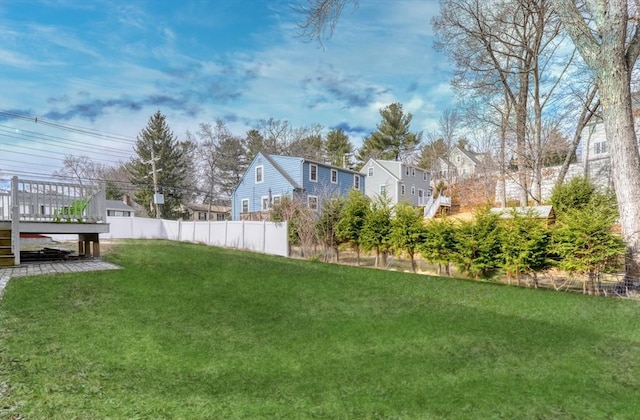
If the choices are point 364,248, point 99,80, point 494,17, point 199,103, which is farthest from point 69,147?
point 494,17

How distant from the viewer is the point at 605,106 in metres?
7.71

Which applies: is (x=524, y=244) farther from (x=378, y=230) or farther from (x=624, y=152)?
(x=378, y=230)

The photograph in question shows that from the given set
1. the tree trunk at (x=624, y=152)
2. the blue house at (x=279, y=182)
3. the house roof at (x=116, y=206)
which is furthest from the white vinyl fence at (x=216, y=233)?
the house roof at (x=116, y=206)

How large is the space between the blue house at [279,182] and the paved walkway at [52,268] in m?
12.1

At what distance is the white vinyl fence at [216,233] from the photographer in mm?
12773

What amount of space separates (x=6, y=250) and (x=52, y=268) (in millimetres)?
1415

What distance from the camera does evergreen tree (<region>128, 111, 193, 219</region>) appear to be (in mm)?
32156

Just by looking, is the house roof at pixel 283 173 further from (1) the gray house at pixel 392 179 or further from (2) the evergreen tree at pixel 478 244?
(2) the evergreen tree at pixel 478 244

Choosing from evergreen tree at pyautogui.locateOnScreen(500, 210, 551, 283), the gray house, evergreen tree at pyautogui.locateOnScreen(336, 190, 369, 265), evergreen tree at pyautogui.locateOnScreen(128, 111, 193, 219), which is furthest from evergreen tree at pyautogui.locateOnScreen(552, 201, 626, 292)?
evergreen tree at pyautogui.locateOnScreen(128, 111, 193, 219)

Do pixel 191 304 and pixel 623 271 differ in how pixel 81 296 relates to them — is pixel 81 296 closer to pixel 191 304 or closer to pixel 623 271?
pixel 191 304

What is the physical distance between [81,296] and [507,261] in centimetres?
829

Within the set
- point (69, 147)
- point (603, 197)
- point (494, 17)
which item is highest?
point (494, 17)

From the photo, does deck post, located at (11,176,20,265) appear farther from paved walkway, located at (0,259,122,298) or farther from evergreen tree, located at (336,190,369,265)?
evergreen tree, located at (336,190,369,265)

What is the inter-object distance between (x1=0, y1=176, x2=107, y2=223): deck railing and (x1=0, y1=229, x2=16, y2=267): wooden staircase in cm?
37
